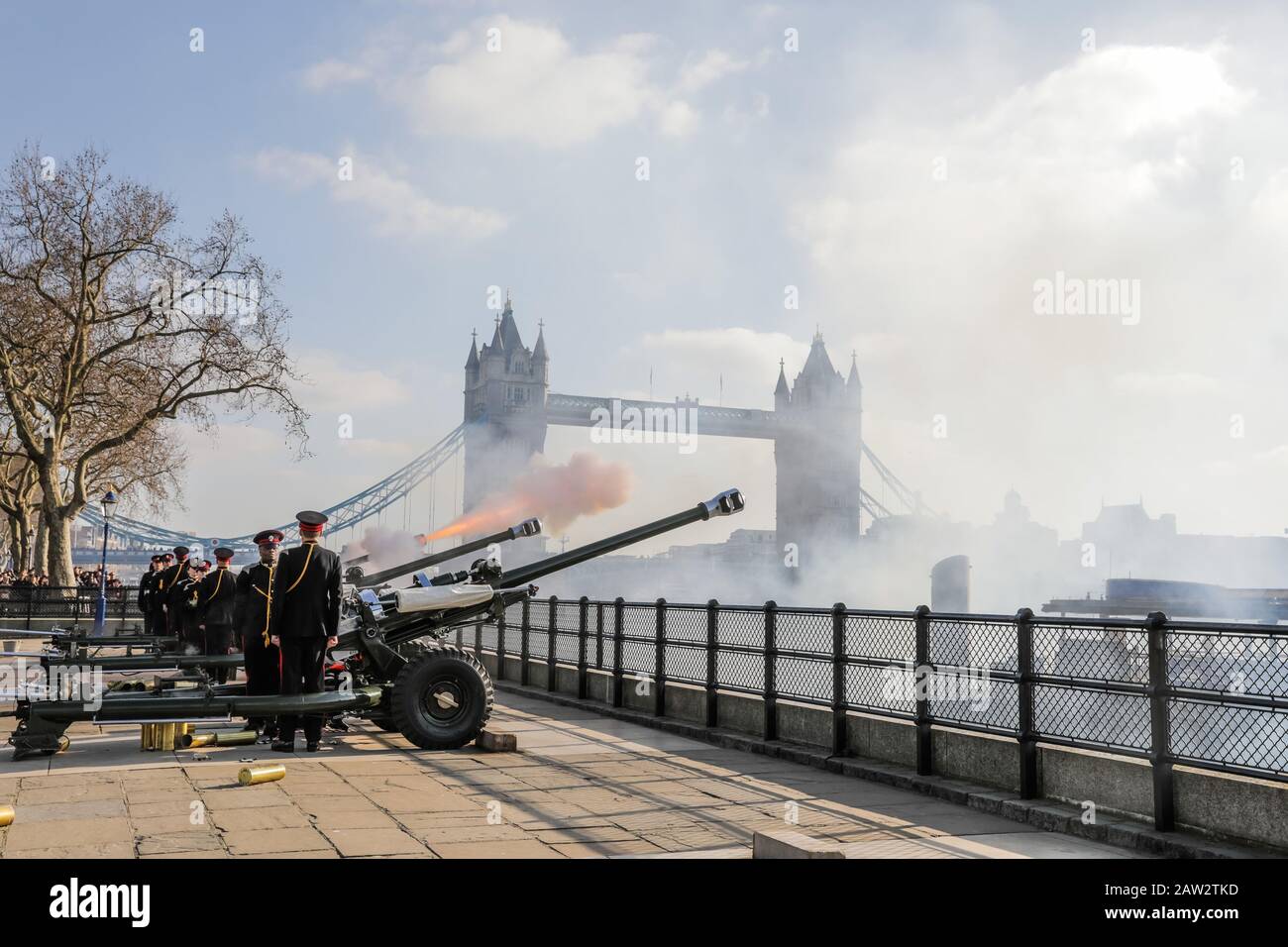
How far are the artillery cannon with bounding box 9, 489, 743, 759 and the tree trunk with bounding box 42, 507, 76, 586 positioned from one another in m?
24.7

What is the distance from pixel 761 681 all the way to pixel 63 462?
104 feet

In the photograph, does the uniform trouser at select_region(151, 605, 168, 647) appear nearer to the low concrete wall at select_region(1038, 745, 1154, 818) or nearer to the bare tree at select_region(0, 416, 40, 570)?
the low concrete wall at select_region(1038, 745, 1154, 818)

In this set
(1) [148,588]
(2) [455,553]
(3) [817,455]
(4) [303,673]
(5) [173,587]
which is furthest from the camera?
(3) [817,455]

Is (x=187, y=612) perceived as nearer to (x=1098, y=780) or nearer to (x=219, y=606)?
(x=219, y=606)

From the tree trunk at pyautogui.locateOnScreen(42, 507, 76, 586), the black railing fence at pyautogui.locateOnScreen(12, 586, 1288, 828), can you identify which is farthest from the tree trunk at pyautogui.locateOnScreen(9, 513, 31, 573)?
the black railing fence at pyautogui.locateOnScreen(12, 586, 1288, 828)

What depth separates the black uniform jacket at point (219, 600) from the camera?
13336mm

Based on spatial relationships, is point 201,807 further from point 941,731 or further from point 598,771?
point 941,731

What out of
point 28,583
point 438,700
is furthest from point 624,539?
point 28,583

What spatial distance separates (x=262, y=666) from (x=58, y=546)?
26839 mm

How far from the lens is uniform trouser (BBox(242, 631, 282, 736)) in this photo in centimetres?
971

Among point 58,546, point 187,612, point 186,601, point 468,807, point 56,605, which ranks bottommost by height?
point 468,807

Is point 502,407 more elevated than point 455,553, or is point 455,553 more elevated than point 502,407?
point 502,407

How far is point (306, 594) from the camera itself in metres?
8.99

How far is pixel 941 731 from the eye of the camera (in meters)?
8.24
